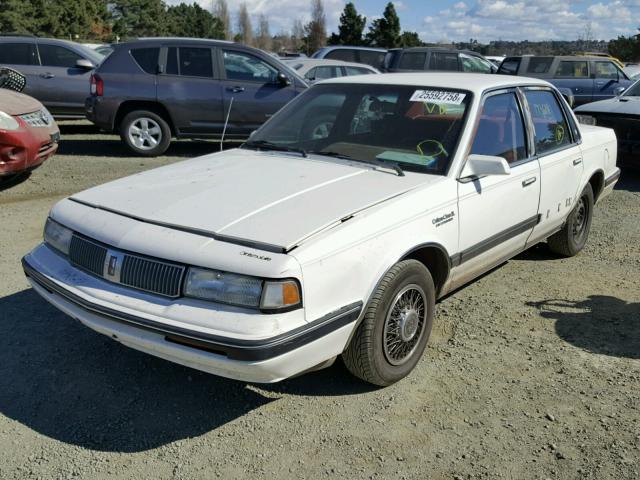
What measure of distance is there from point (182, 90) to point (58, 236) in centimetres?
682

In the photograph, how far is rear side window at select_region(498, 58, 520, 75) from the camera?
1741cm

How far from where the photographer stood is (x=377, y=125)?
411 cm

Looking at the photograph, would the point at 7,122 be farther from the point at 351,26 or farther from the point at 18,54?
the point at 351,26

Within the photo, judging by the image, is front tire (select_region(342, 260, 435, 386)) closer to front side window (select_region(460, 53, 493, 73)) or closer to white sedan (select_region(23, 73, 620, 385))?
white sedan (select_region(23, 73, 620, 385))

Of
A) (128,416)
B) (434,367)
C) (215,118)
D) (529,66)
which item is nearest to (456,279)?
(434,367)

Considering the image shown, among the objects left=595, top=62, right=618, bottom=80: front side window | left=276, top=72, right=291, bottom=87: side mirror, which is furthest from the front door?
left=595, top=62, right=618, bottom=80: front side window

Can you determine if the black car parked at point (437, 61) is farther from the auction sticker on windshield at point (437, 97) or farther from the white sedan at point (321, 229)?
the auction sticker on windshield at point (437, 97)

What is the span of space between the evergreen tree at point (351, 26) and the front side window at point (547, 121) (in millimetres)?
43305

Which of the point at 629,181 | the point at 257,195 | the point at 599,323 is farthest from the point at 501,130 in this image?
the point at 629,181

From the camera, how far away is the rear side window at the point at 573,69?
16.6 metres

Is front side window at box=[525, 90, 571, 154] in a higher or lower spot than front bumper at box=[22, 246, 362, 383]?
higher

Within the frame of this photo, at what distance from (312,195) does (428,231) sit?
671 mm

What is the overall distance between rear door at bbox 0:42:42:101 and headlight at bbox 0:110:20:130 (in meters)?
4.55

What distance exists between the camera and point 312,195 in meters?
3.26
